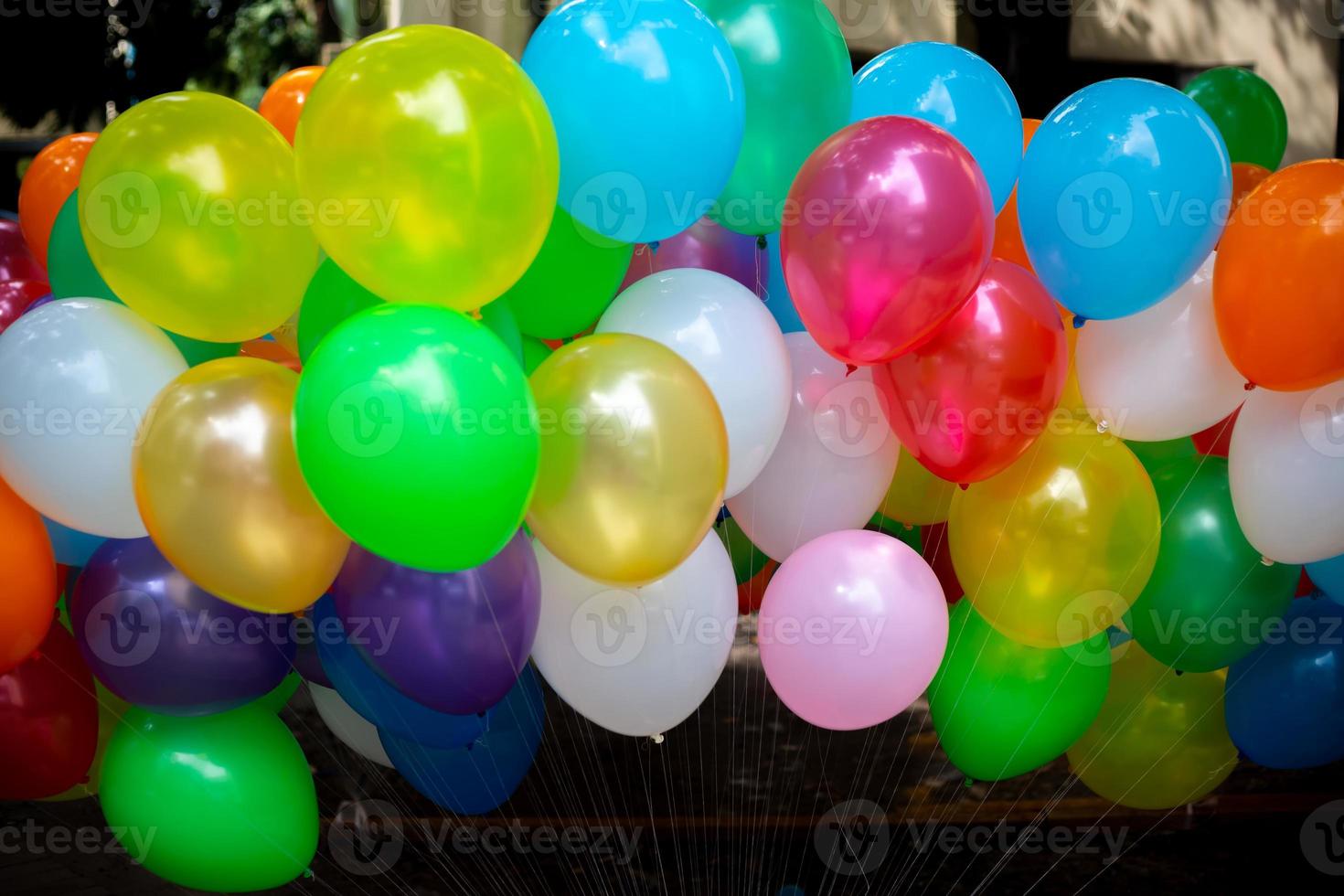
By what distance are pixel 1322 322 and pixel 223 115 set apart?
215cm

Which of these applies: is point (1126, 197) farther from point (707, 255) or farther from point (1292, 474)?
point (707, 255)

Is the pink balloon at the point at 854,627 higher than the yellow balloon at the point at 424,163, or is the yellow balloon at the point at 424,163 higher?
the yellow balloon at the point at 424,163

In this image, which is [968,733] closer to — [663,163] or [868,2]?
[663,163]

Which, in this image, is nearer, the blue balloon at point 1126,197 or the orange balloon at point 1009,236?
the blue balloon at point 1126,197

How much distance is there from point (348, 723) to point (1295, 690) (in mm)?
2358

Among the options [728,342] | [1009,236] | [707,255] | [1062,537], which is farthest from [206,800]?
[1009,236]

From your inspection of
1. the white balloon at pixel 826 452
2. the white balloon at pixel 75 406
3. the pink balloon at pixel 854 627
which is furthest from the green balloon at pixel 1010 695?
the white balloon at pixel 75 406

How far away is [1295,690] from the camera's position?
2.91 meters

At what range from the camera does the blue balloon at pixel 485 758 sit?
118 inches

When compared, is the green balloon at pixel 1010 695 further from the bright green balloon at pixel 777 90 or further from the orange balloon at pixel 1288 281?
the bright green balloon at pixel 777 90

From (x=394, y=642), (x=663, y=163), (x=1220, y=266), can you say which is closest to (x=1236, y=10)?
(x=1220, y=266)

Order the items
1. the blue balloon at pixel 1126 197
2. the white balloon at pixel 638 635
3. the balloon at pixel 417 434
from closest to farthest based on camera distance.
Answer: the balloon at pixel 417 434 < the blue balloon at pixel 1126 197 < the white balloon at pixel 638 635

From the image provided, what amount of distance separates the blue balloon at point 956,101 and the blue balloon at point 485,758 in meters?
1.59

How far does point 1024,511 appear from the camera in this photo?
103 inches
